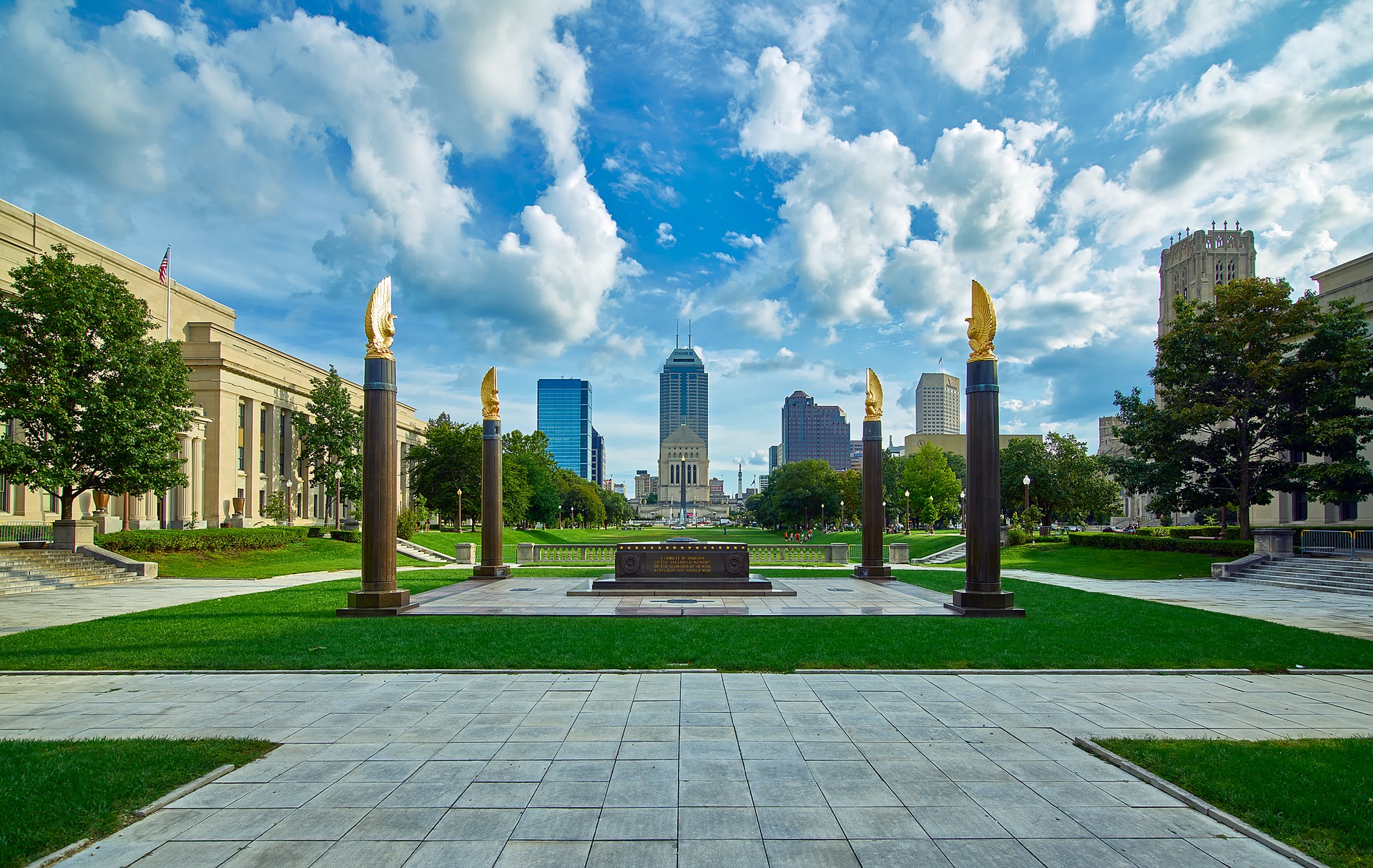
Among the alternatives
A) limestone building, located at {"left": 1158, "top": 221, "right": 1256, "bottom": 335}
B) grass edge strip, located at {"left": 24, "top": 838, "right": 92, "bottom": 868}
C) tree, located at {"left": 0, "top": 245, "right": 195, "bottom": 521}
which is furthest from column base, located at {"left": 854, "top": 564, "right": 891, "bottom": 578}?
limestone building, located at {"left": 1158, "top": 221, "right": 1256, "bottom": 335}

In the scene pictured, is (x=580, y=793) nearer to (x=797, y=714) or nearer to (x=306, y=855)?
(x=306, y=855)

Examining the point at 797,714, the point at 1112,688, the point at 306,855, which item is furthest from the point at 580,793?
the point at 1112,688

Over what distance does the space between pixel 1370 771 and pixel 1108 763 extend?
6.93ft

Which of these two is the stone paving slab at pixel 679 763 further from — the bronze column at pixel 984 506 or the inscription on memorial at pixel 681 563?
the inscription on memorial at pixel 681 563

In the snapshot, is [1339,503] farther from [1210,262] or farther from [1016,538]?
[1210,262]

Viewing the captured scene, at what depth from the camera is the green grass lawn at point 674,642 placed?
10.7 meters

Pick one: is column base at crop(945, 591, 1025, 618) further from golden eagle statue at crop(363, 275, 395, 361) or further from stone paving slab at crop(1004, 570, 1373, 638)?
golden eagle statue at crop(363, 275, 395, 361)

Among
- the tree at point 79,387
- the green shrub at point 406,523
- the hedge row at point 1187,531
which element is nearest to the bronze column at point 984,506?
the hedge row at point 1187,531

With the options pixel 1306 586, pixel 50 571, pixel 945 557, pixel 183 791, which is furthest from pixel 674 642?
pixel 945 557

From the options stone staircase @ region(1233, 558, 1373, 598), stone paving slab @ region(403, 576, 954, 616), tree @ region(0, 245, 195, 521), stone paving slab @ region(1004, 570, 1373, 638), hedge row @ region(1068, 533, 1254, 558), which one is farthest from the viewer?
hedge row @ region(1068, 533, 1254, 558)

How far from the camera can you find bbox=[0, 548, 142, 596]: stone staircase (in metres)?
Result: 22.9

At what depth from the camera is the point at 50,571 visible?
80.8 ft

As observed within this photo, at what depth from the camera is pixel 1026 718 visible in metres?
7.94

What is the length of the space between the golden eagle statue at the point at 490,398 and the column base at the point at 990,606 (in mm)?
16964
